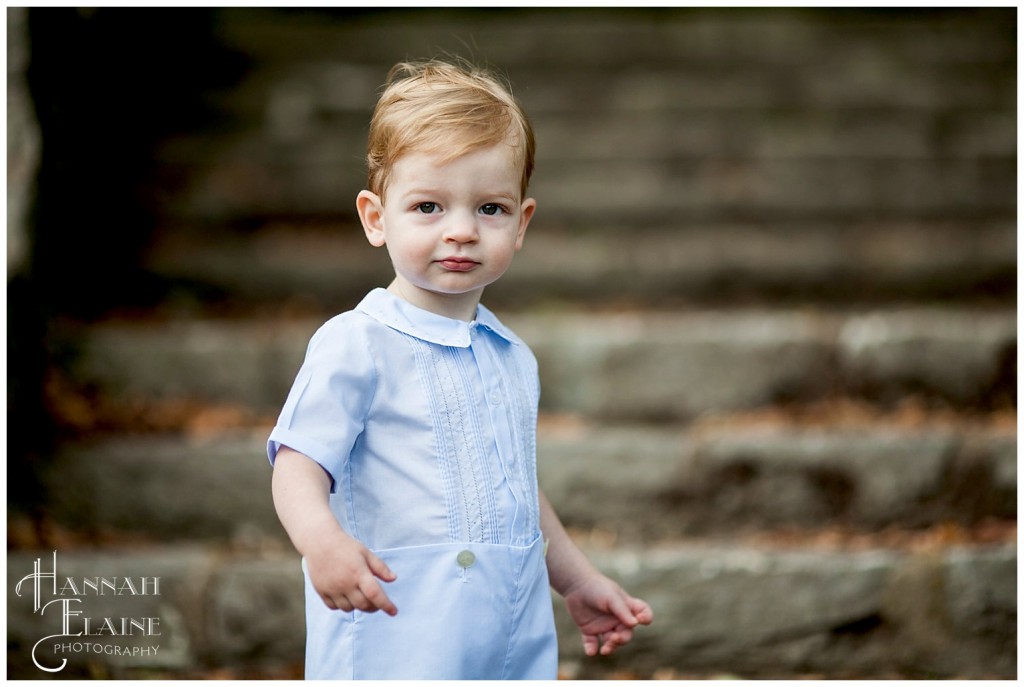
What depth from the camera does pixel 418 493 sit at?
1.61m

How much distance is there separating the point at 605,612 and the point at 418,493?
0.46 meters

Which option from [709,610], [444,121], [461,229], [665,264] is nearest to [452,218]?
[461,229]

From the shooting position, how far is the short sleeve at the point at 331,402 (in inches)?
Answer: 60.4

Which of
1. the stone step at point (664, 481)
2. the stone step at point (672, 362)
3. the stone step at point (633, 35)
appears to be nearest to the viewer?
the stone step at point (664, 481)

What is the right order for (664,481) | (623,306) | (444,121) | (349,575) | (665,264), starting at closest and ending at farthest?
(349,575)
(444,121)
(664,481)
(623,306)
(665,264)

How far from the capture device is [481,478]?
1639mm

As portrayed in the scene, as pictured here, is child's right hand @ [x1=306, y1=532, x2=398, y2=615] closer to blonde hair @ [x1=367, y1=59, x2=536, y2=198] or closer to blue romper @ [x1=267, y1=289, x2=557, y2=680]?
blue romper @ [x1=267, y1=289, x2=557, y2=680]

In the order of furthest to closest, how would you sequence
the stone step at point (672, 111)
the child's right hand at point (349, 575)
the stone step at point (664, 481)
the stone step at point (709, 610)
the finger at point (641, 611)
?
1. the stone step at point (672, 111)
2. the stone step at point (664, 481)
3. the stone step at point (709, 610)
4. the finger at point (641, 611)
5. the child's right hand at point (349, 575)

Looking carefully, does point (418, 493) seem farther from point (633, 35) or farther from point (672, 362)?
point (633, 35)

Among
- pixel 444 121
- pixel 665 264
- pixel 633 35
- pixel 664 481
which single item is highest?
pixel 633 35

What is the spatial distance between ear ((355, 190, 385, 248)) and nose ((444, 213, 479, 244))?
5.4 inches

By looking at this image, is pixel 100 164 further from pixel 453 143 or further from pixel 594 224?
pixel 453 143

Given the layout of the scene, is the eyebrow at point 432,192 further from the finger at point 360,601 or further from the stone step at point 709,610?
the stone step at point 709,610

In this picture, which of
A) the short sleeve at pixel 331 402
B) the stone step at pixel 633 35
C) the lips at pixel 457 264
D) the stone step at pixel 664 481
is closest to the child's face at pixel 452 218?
the lips at pixel 457 264
